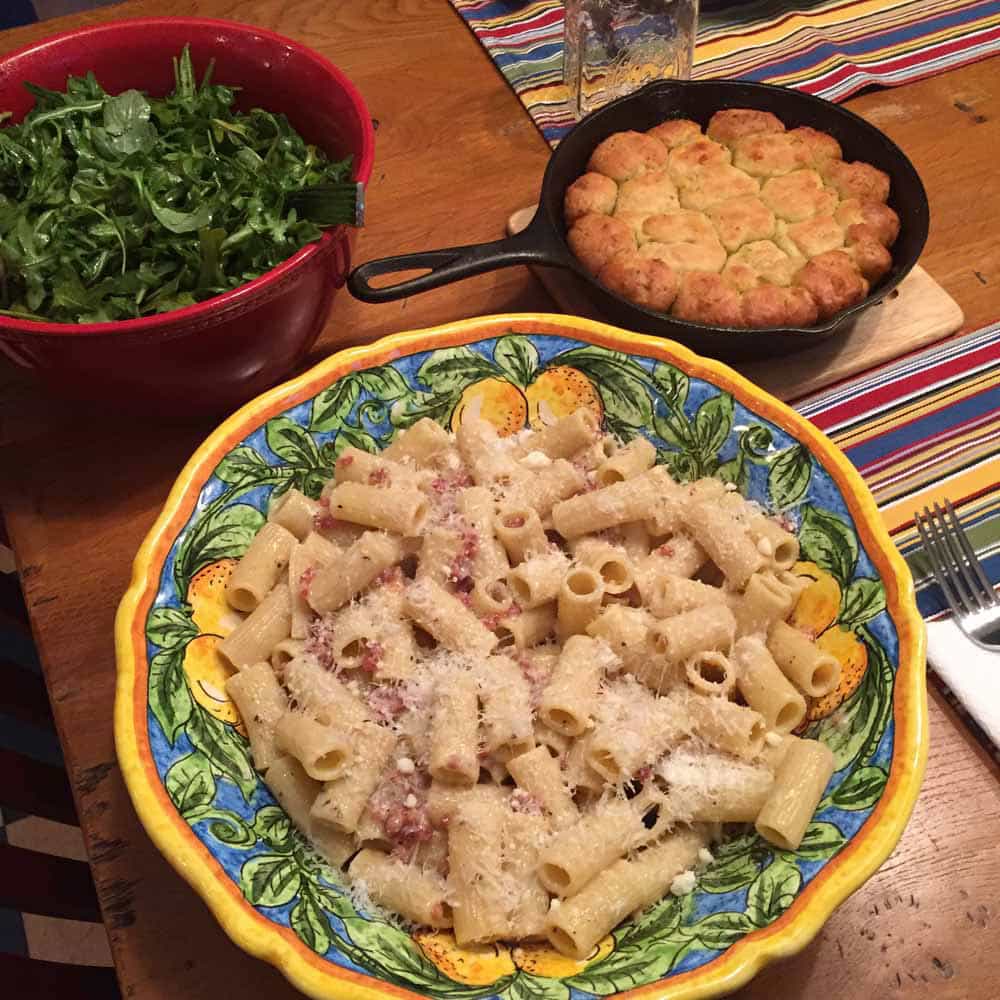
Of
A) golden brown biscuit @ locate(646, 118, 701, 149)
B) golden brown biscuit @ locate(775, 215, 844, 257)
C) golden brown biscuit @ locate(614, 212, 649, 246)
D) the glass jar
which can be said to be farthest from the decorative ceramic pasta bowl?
the glass jar

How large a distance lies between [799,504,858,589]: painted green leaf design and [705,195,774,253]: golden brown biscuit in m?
0.84

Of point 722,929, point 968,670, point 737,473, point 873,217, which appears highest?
point 873,217

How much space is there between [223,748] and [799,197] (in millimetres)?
1733

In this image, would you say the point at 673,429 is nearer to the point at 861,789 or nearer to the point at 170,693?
the point at 861,789

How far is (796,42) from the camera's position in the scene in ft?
9.39

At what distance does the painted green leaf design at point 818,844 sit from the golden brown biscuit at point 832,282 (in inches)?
44.9

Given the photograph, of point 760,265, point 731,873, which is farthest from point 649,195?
point 731,873

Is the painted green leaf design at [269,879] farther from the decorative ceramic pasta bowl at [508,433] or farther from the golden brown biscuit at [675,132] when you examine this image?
the golden brown biscuit at [675,132]

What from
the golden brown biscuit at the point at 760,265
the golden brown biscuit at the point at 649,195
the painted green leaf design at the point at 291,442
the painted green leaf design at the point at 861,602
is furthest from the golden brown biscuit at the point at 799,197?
the painted green leaf design at the point at 291,442

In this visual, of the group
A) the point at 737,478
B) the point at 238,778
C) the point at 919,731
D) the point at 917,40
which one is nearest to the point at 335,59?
the point at 917,40

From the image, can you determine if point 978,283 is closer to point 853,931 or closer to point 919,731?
point 919,731

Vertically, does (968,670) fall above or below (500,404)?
below

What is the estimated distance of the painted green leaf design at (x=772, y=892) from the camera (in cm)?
113

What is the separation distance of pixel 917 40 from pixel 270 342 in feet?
7.45
